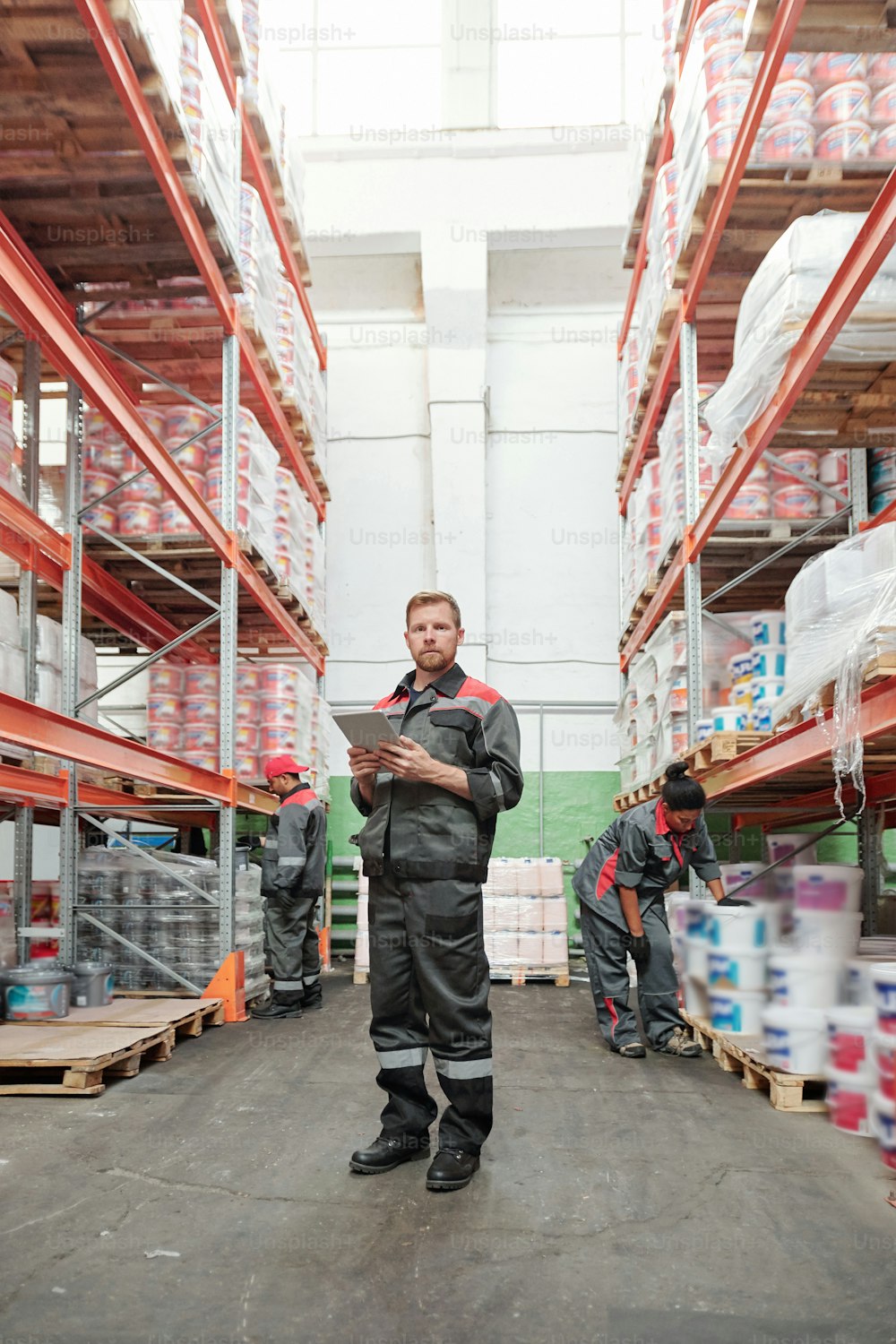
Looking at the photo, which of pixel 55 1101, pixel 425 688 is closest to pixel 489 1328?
pixel 425 688

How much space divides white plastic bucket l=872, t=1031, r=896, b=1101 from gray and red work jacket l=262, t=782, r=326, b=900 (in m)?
4.10

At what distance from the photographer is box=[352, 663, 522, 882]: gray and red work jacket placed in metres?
3.51

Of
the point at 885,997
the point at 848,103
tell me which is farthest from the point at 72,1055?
the point at 848,103

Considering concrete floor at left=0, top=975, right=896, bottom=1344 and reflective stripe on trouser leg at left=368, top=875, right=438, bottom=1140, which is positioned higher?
reflective stripe on trouser leg at left=368, top=875, right=438, bottom=1140

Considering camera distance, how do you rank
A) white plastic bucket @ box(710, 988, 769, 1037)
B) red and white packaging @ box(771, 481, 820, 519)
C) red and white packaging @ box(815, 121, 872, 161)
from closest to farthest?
white plastic bucket @ box(710, 988, 769, 1037)
red and white packaging @ box(815, 121, 872, 161)
red and white packaging @ box(771, 481, 820, 519)

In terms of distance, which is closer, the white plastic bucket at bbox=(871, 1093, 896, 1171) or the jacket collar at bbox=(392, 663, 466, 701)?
the white plastic bucket at bbox=(871, 1093, 896, 1171)

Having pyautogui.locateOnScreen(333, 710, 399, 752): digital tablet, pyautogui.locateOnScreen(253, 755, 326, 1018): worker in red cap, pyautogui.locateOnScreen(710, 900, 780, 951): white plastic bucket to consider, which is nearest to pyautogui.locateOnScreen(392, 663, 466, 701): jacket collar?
pyautogui.locateOnScreen(333, 710, 399, 752): digital tablet

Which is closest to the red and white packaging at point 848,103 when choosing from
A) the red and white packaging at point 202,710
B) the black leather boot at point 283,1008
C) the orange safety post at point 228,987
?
the red and white packaging at point 202,710

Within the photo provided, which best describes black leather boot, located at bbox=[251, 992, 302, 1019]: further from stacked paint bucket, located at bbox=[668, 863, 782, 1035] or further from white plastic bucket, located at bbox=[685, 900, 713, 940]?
white plastic bucket, located at bbox=[685, 900, 713, 940]

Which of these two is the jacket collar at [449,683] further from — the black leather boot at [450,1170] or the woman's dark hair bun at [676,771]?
the woman's dark hair bun at [676,771]

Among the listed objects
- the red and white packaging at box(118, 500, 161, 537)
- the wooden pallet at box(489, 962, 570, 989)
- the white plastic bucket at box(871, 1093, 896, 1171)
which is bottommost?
the wooden pallet at box(489, 962, 570, 989)

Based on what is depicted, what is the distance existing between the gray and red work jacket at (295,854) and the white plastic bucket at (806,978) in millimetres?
3319

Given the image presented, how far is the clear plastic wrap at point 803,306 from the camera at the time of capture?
4469 millimetres

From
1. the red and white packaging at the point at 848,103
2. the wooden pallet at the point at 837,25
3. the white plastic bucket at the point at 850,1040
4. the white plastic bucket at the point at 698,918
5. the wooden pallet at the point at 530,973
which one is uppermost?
the red and white packaging at the point at 848,103
